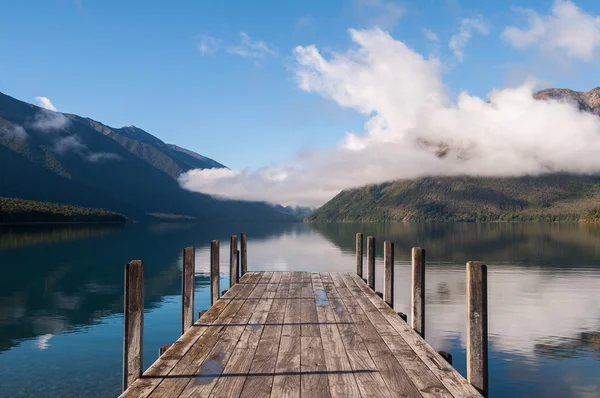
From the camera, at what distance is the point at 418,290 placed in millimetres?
11625

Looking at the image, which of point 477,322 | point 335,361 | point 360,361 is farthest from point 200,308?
point 477,322

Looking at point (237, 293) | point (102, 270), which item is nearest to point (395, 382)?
point (237, 293)

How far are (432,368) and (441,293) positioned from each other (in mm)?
20393

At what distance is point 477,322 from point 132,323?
200 inches

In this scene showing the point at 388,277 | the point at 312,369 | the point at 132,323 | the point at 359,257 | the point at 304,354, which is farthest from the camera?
the point at 359,257

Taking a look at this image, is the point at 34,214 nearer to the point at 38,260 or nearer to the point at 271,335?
the point at 38,260

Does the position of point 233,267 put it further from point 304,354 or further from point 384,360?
point 384,360

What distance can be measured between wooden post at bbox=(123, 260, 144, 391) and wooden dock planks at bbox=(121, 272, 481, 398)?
0.30 metres

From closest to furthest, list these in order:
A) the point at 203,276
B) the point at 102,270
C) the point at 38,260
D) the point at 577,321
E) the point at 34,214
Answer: the point at 577,321, the point at 203,276, the point at 102,270, the point at 38,260, the point at 34,214

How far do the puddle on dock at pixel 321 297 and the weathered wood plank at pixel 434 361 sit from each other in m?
2.00

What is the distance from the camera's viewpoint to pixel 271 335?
949cm

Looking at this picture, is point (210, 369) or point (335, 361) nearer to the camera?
point (210, 369)

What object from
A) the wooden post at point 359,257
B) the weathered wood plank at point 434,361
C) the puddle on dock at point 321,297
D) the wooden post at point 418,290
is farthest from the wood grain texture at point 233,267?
the wooden post at point 418,290

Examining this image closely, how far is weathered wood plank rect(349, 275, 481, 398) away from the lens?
6.55 metres
